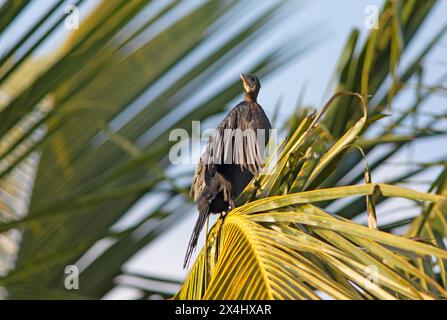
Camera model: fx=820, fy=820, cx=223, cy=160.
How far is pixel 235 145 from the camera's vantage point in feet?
11.6

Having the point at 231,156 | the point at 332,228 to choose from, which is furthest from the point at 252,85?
the point at 332,228

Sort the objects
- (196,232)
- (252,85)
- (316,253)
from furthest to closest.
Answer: (252,85) < (196,232) < (316,253)

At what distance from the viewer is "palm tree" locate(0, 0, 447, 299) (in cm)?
204

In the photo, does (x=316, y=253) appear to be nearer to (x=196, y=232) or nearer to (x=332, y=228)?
(x=332, y=228)

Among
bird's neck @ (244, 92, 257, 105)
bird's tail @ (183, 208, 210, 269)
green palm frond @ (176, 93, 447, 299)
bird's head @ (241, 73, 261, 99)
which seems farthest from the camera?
bird's neck @ (244, 92, 257, 105)

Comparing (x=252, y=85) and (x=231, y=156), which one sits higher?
(x=252, y=85)

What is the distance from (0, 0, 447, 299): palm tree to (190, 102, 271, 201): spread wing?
9.1 inches

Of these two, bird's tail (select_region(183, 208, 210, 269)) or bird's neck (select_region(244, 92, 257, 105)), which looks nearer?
bird's tail (select_region(183, 208, 210, 269))

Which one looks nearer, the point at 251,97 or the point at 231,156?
the point at 231,156

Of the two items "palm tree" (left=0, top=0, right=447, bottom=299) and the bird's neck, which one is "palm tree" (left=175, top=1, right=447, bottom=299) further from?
the bird's neck

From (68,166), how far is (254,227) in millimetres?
1268

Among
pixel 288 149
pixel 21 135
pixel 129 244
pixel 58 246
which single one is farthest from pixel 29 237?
pixel 288 149

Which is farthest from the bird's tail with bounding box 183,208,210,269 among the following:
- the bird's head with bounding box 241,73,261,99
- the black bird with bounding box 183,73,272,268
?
the bird's head with bounding box 241,73,261,99

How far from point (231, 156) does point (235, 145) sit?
0.26 ft
